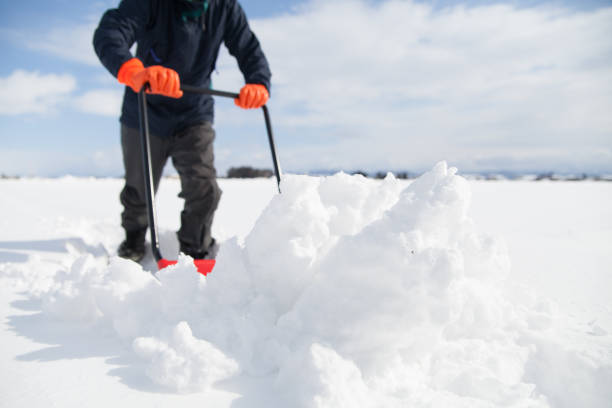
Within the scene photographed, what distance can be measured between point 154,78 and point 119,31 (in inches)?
24.9

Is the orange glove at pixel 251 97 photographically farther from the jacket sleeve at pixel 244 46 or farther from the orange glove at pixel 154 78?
the orange glove at pixel 154 78

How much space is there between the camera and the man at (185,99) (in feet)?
8.03

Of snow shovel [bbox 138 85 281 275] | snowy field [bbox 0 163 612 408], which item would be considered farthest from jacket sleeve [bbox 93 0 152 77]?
snowy field [bbox 0 163 612 408]

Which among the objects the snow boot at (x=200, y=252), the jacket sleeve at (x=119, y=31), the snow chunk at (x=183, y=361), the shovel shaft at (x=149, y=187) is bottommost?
the snow boot at (x=200, y=252)

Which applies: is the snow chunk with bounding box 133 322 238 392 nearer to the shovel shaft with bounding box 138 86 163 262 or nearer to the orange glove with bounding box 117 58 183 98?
the shovel shaft with bounding box 138 86 163 262

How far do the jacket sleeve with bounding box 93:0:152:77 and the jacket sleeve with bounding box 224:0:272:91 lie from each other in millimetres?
581

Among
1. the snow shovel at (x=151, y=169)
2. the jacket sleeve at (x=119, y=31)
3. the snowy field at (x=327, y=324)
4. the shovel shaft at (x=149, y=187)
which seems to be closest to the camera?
the snowy field at (x=327, y=324)

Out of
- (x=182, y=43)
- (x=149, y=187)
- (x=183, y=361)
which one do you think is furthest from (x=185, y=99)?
(x=183, y=361)

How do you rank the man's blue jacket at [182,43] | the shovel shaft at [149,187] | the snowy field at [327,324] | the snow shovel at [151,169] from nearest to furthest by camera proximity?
1. the snowy field at [327,324]
2. the snow shovel at [151,169]
3. the shovel shaft at [149,187]
4. the man's blue jacket at [182,43]

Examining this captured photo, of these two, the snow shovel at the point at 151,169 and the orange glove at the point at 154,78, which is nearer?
the snow shovel at the point at 151,169

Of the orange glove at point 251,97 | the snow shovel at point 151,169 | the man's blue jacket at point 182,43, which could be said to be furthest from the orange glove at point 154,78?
the orange glove at point 251,97

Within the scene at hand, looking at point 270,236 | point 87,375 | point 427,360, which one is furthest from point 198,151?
point 427,360

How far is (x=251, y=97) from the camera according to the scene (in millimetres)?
2398

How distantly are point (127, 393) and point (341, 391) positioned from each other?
0.45 metres
